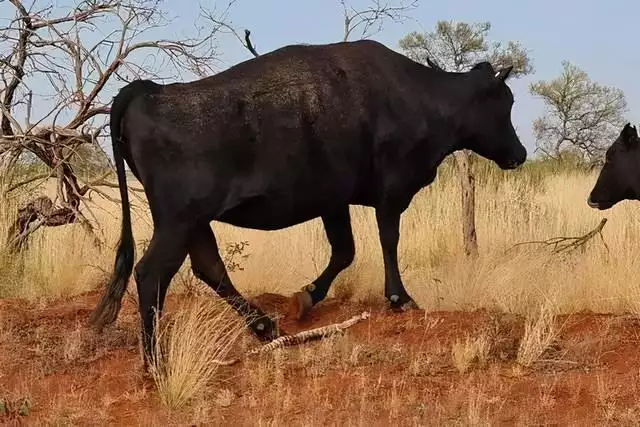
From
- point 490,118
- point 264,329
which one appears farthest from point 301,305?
point 490,118

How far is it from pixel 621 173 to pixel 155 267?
5.38 meters

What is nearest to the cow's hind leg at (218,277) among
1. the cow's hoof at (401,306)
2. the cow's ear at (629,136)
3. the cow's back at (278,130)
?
the cow's back at (278,130)

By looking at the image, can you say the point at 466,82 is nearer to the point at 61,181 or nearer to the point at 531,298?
the point at 531,298

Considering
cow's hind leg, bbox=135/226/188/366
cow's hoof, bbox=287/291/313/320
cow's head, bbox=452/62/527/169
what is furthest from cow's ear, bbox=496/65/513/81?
cow's hind leg, bbox=135/226/188/366

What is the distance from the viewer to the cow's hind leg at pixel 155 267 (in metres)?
5.89

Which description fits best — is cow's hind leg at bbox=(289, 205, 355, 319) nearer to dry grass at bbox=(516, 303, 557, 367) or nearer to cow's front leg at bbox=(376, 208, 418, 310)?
cow's front leg at bbox=(376, 208, 418, 310)

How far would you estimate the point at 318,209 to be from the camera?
22.0ft

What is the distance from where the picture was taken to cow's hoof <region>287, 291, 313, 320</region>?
24.2 ft

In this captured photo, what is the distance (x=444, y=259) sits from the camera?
448 inches

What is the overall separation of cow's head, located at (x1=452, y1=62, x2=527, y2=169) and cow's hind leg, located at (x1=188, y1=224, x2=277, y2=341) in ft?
7.84

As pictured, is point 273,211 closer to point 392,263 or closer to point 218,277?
point 218,277

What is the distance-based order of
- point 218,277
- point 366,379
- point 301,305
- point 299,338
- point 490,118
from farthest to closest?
point 490,118
point 301,305
point 218,277
point 299,338
point 366,379

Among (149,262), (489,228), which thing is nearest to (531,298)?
(149,262)

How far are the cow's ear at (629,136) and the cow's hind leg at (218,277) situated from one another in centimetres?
451
